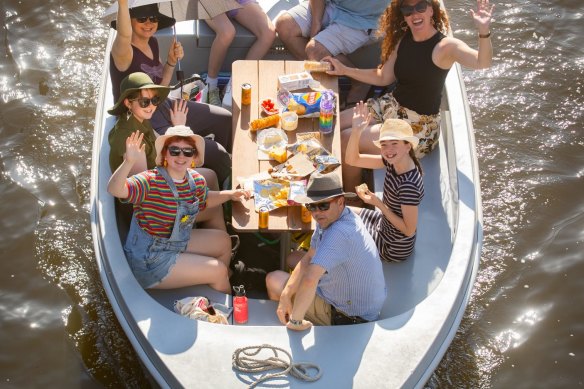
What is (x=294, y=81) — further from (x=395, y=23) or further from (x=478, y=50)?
(x=478, y=50)

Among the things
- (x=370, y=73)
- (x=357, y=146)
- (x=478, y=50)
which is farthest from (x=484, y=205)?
(x=357, y=146)

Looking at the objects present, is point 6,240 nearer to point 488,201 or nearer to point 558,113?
point 488,201

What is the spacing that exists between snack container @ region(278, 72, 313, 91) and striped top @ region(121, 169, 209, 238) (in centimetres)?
103

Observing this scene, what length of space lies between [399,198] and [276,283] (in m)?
0.77

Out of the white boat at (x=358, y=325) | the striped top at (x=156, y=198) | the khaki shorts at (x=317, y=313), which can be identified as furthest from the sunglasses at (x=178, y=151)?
the khaki shorts at (x=317, y=313)

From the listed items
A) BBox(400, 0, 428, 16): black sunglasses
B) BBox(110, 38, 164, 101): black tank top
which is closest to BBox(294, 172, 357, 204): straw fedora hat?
BBox(400, 0, 428, 16): black sunglasses

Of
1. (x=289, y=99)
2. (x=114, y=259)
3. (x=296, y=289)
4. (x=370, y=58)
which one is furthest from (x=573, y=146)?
(x=114, y=259)

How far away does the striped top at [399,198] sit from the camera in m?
4.26

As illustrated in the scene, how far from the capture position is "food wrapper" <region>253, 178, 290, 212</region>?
4.39m

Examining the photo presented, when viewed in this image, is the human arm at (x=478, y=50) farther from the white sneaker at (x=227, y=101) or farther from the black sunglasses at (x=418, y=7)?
the white sneaker at (x=227, y=101)

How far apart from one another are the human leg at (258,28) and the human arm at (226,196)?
180 cm

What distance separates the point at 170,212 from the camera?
14.0ft

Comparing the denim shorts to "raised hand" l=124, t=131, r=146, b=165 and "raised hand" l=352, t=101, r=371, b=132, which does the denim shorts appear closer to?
"raised hand" l=124, t=131, r=146, b=165

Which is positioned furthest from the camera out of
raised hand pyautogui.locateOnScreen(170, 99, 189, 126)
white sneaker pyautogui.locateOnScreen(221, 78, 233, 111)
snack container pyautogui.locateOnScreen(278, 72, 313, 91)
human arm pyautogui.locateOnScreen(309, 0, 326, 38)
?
human arm pyautogui.locateOnScreen(309, 0, 326, 38)
